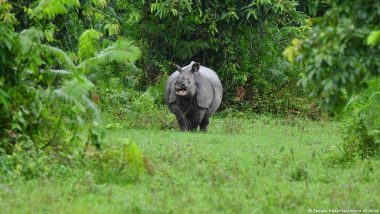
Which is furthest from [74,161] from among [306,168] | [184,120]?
[184,120]

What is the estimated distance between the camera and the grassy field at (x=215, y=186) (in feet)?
24.8

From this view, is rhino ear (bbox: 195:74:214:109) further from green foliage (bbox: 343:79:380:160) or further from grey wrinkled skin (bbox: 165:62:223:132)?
green foliage (bbox: 343:79:380:160)

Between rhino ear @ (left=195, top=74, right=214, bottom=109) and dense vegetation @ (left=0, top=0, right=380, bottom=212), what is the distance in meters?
0.81

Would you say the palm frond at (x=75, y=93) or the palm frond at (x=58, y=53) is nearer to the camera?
the palm frond at (x=75, y=93)

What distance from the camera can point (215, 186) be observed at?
871 cm

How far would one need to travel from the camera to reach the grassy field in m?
7.55

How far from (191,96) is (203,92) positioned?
311 millimetres

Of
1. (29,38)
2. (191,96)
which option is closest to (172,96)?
(191,96)

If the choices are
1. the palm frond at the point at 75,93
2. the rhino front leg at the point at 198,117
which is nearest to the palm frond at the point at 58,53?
the palm frond at the point at 75,93

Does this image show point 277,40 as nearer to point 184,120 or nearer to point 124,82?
point 124,82

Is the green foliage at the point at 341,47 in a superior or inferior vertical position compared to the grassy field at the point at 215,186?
superior

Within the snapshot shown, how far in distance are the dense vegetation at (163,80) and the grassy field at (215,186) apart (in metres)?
0.06

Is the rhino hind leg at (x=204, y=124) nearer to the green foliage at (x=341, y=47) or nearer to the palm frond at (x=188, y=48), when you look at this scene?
the palm frond at (x=188, y=48)

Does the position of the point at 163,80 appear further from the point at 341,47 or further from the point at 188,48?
the point at 341,47
